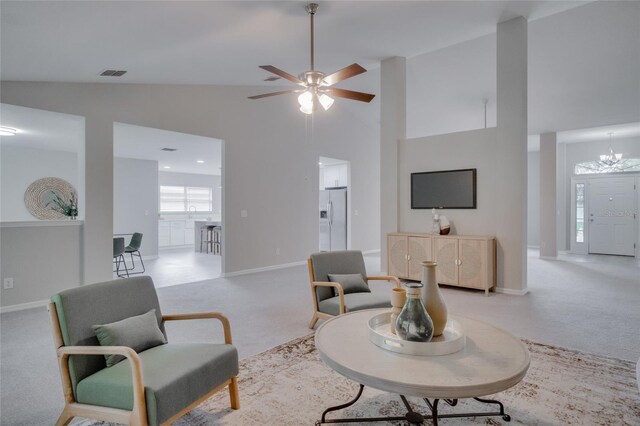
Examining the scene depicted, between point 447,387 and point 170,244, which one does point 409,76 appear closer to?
point 447,387

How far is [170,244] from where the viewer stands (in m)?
10.9

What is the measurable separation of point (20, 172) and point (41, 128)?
244cm

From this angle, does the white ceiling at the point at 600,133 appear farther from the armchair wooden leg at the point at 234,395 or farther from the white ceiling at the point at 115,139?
the armchair wooden leg at the point at 234,395

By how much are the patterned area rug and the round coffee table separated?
13cm

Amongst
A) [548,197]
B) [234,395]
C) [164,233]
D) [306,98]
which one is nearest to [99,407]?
[234,395]

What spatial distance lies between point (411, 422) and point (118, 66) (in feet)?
14.8

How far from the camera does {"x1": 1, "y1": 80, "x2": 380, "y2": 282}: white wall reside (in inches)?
184

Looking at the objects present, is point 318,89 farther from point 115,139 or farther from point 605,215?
point 605,215

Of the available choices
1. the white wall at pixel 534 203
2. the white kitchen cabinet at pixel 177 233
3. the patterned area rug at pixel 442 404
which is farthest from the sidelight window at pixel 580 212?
the white kitchen cabinet at pixel 177 233

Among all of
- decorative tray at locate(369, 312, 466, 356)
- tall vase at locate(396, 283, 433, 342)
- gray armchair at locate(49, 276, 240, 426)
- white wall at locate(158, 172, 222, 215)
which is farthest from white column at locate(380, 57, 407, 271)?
white wall at locate(158, 172, 222, 215)

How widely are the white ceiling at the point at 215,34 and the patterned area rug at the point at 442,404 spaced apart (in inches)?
115

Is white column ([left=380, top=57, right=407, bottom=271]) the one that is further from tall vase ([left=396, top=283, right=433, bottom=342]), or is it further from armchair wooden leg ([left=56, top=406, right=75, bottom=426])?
armchair wooden leg ([left=56, top=406, right=75, bottom=426])

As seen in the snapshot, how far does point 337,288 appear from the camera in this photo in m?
3.08

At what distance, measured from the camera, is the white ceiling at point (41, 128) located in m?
4.47
